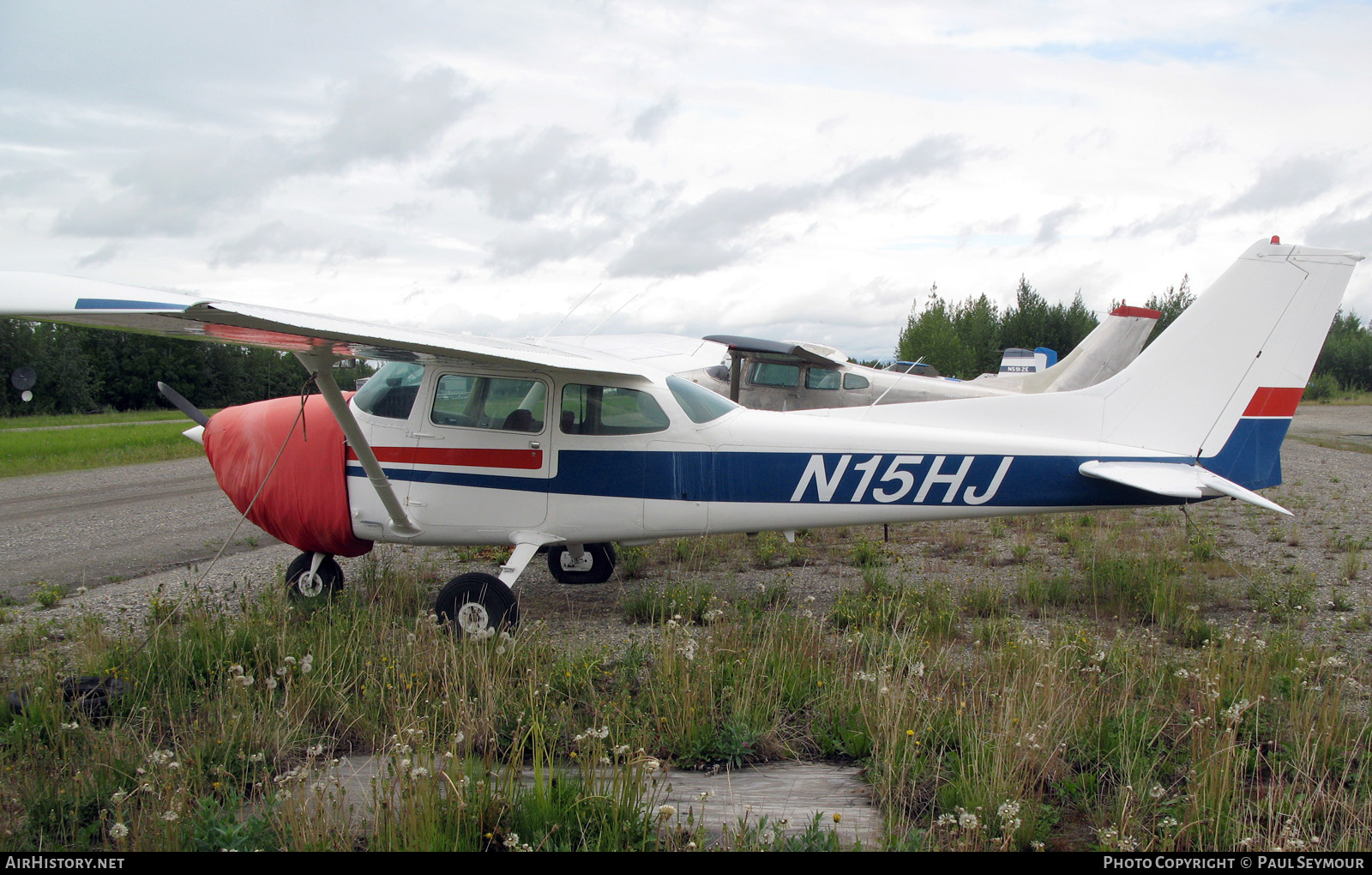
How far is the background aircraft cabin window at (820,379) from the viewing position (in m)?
12.5

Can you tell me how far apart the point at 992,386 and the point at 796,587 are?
1053cm

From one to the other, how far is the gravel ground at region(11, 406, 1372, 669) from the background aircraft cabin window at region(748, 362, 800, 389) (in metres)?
3.02

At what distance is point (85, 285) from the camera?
3990mm

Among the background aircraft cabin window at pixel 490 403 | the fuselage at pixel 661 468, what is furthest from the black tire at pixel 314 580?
the background aircraft cabin window at pixel 490 403

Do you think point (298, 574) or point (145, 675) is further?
point (298, 574)

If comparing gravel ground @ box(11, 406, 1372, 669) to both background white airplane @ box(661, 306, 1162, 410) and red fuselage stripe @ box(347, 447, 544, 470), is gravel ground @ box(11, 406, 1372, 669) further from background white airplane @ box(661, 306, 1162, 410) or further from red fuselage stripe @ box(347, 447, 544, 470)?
background white airplane @ box(661, 306, 1162, 410)

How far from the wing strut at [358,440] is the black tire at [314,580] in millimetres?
1040

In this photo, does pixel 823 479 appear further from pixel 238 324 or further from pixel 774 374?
pixel 774 374

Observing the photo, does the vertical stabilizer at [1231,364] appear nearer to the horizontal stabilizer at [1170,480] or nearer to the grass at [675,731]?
the horizontal stabilizer at [1170,480]

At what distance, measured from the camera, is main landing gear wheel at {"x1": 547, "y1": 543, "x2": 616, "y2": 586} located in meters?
7.38

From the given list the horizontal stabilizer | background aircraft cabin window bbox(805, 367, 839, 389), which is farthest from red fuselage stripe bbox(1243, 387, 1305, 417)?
background aircraft cabin window bbox(805, 367, 839, 389)

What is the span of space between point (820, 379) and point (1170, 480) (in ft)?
23.8

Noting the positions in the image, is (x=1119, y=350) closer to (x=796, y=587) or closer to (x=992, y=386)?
(x=992, y=386)

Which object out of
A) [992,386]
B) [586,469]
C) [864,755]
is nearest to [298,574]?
[586,469]
